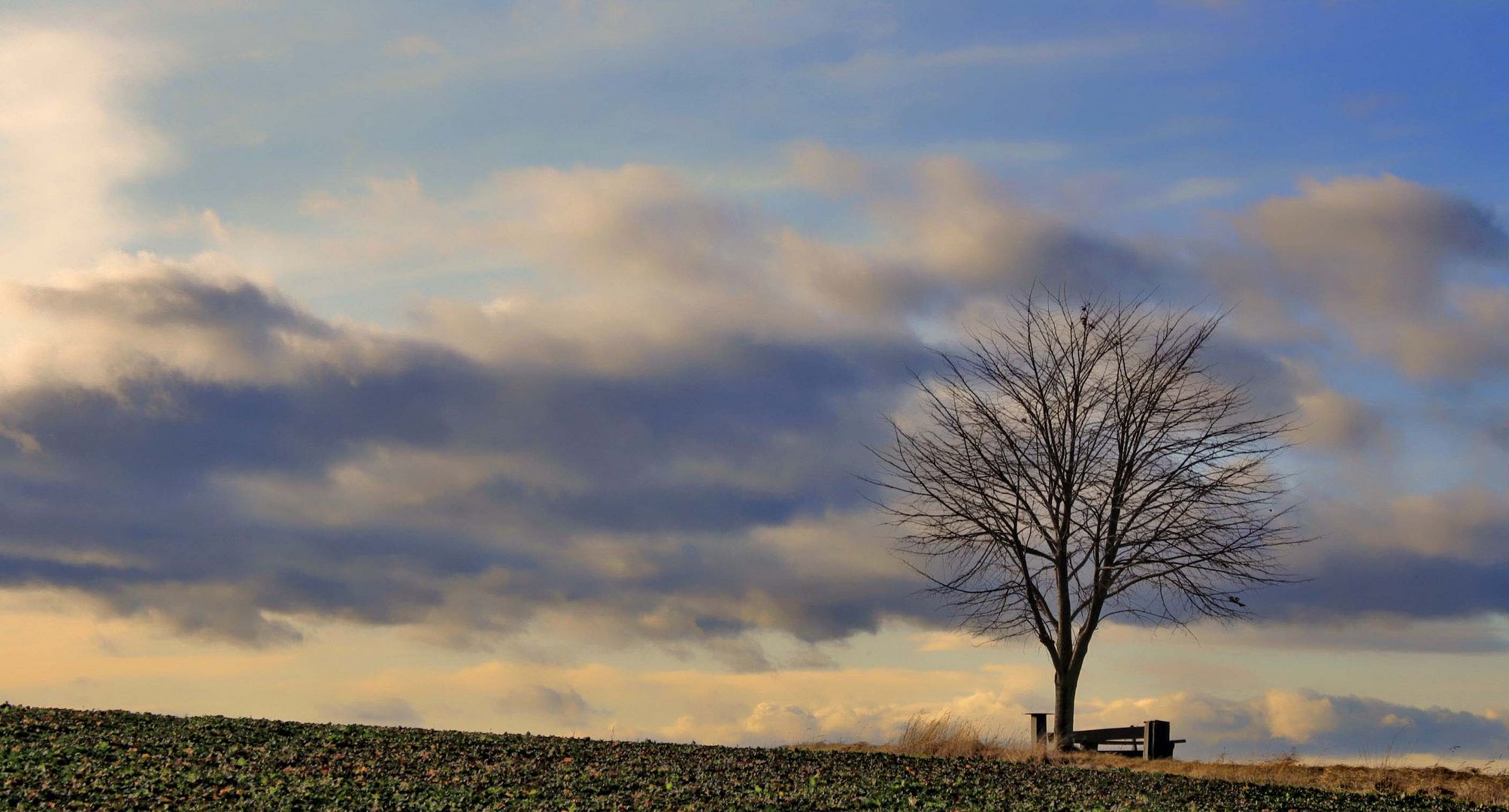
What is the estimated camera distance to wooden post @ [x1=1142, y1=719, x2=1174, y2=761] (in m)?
21.7

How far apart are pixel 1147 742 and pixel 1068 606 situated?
3059 millimetres

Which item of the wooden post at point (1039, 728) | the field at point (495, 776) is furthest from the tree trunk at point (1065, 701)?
the field at point (495, 776)

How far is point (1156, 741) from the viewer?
21.8 metres

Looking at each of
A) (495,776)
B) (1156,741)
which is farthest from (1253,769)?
(495,776)

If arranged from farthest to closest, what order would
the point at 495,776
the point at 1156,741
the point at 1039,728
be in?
the point at 1039,728
the point at 1156,741
the point at 495,776

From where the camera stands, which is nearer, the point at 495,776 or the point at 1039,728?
the point at 495,776

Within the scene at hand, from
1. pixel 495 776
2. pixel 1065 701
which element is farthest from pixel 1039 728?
pixel 495 776

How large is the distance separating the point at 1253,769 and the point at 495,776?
40.3 feet

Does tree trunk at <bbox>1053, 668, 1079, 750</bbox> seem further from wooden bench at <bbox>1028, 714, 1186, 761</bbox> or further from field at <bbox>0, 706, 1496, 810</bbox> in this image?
field at <bbox>0, 706, 1496, 810</bbox>

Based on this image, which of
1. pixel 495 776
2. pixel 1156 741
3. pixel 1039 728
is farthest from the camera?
pixel 1039 728

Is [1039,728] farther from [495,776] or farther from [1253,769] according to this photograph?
[495,776]

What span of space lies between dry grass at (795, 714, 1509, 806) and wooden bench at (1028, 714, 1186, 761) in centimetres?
70

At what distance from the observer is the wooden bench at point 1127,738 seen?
21797 mm

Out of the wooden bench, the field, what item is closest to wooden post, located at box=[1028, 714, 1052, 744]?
the wooden bench
